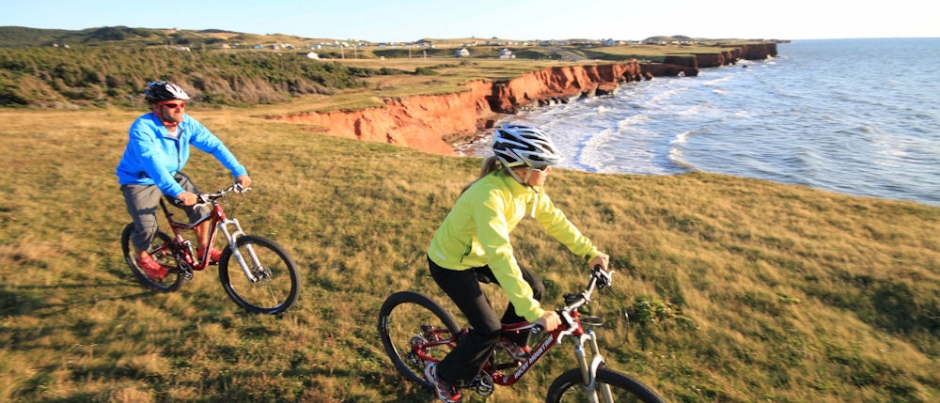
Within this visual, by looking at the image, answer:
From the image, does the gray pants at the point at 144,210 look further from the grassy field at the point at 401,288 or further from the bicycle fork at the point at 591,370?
the bicycle fork at the point at 591,370

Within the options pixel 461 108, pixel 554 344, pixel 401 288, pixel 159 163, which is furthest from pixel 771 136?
pixel 159 163

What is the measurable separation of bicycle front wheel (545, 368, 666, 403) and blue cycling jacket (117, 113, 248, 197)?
14.7 ft

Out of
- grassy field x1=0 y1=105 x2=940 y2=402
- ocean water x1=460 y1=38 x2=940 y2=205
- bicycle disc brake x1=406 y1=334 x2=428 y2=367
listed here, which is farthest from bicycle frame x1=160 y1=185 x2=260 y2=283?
ocean water x1=460 y1=38 x2=940 y2=205

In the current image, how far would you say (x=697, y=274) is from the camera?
770 centimetres

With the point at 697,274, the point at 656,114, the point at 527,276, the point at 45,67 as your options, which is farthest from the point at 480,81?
the point at 527,276

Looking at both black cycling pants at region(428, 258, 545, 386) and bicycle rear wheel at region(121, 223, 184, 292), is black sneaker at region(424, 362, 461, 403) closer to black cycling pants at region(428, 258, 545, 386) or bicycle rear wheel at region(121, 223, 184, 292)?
black cycling pants at region(428, 258, 545, 386)

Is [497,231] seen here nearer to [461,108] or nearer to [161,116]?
[161,116]

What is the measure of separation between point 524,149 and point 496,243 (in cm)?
74

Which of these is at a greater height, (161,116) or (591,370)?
(161,116)

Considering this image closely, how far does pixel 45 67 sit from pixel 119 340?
100ft

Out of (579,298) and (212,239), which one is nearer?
(579,298)

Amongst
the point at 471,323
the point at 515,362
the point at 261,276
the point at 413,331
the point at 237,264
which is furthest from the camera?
the point at 237,264

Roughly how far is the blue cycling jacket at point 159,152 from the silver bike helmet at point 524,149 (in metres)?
3.74

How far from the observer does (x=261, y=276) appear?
566 centimetres
